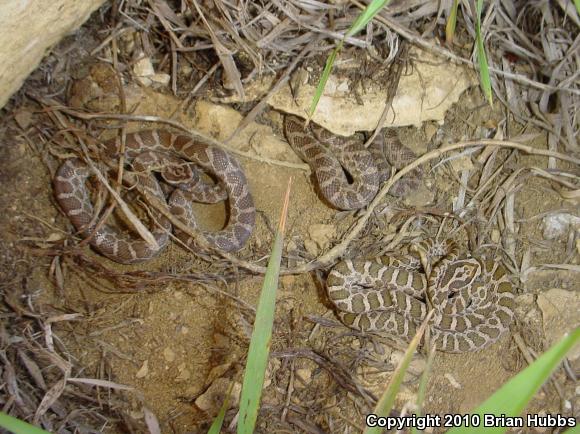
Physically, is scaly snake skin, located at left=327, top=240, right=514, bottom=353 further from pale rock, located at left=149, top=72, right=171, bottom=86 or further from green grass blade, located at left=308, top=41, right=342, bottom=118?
pale rock, located at left=149, top=72, right=171, bottom=86

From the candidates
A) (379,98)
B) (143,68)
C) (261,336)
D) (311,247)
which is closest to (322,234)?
(311,247)

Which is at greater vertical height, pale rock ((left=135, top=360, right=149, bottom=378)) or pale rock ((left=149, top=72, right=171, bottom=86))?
pale rock ((left=149, top=72, right=171, bottom=86))

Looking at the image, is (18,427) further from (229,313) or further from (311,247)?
(311,247)

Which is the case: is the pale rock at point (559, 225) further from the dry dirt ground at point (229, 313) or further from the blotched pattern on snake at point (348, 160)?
the blotched pattern on snake at point (348, 160)

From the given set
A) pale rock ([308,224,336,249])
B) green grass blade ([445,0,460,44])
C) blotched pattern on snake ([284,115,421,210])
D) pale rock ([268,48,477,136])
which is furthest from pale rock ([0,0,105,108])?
green grass blade ([445,0,460,44])

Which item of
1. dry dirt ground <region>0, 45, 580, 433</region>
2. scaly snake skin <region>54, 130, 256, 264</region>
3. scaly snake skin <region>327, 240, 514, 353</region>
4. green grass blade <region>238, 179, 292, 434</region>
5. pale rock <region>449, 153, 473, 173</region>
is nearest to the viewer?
green grass blade <region>238, 179, 292, 434</region>

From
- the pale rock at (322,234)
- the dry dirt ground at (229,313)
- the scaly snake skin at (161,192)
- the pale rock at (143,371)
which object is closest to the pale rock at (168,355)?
the dry dirt ground at (229,313)

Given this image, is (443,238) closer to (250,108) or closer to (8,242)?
(250,108)
